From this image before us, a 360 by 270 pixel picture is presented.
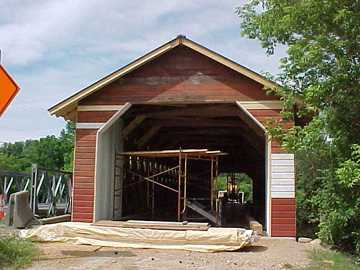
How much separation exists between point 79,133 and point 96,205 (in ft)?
6.96

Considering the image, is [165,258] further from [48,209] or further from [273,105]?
[48,209]

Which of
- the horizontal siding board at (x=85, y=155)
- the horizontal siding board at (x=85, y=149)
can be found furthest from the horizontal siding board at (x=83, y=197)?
the horizontal siding board at (x=85, y=149)

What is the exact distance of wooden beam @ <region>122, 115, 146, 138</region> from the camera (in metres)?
18.5

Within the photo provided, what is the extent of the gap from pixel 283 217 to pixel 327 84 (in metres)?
4.45

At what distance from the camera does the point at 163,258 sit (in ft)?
36.3

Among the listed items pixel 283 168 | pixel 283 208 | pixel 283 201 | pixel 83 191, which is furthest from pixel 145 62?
pixel 283 208

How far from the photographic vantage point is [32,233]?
12938 mm

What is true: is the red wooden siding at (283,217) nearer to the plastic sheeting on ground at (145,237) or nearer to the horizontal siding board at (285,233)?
the horizontal siding board at (285,233)

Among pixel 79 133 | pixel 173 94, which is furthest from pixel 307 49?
pixel 79 133

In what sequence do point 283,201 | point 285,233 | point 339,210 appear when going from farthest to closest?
point 283,201, point 285,233, point 339,210

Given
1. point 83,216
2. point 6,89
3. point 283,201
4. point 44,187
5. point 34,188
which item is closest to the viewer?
point 6,89

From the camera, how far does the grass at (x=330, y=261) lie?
10.4 meters

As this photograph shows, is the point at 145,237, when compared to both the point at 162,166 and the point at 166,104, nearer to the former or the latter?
the point at 166,104

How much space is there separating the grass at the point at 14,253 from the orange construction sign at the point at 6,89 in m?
2.88
